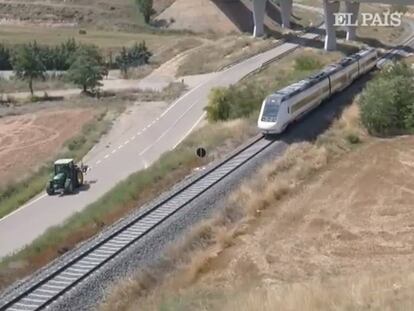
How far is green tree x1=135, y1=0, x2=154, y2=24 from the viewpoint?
393ft

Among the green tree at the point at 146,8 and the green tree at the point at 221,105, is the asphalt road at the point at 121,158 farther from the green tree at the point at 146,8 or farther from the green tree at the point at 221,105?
the green tree at the point at 146,8

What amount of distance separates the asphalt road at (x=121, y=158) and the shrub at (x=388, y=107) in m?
12.0

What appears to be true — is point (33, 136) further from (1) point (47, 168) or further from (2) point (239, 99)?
(2) point (239, 99)

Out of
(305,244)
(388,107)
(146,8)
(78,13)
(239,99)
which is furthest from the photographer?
(78,13)

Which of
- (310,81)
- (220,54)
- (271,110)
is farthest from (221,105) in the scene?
(220,54)

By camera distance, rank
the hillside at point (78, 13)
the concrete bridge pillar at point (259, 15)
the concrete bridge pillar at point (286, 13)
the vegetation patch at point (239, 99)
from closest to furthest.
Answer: the vegetation patch at point (239, 99), the concrete bridge pillar at point (259, 15), the concrete bridge pillar at point (286, 13), the hillside at point (78, 13)

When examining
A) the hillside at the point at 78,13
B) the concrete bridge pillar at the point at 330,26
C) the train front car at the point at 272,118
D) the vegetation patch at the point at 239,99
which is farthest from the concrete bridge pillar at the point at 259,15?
the train front car at the point at 272,118

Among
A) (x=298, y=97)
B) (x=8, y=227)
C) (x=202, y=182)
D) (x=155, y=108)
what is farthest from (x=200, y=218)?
(x=155, y=108)

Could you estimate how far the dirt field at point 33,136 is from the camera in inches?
2016

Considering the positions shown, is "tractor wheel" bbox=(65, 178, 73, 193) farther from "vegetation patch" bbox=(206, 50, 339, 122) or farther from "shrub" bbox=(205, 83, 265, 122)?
"shrub" bbox=(205, 83, 265, 122)

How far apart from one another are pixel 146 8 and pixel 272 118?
8250 centimetres

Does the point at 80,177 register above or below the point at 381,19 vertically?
above

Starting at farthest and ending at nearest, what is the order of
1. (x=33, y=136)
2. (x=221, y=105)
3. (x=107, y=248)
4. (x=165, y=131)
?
(x=33, y=136) → (x=165, y=131) → (x=221, y=105) → (x=107, y=248)

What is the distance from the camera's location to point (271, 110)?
4175cm
